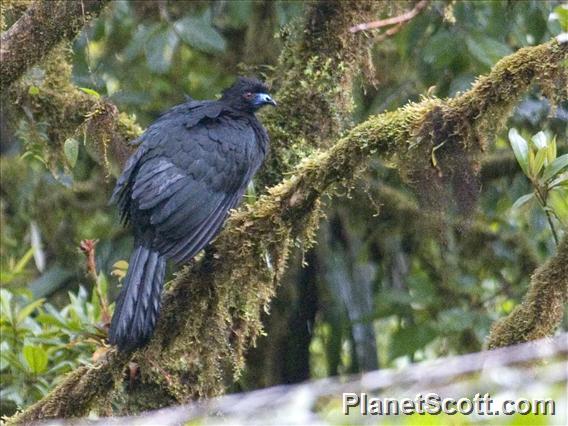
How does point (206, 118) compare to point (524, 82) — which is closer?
point (524, 82)

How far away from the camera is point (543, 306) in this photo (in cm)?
393

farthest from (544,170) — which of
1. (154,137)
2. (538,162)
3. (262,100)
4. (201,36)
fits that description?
(201,36)

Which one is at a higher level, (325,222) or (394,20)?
(394,20)

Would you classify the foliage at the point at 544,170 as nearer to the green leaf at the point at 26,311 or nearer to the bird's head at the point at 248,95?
the bird's head at the point at 248,95

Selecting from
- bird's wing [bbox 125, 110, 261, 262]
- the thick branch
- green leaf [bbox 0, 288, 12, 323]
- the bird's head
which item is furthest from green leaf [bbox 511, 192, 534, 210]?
green leaf [bbox 0, 288, 12, 323]

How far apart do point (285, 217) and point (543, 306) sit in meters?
1.08

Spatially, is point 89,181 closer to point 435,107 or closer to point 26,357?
point 26,357

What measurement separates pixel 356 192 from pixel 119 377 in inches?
102

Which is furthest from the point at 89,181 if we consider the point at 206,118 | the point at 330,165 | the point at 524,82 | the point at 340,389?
the point at 340,389

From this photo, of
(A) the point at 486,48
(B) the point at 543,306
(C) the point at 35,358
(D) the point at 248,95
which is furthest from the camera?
(A) the point at 486,48

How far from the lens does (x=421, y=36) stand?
259 inches

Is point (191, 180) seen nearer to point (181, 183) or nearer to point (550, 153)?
point (181, 183)

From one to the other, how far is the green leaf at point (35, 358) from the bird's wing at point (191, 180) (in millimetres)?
948

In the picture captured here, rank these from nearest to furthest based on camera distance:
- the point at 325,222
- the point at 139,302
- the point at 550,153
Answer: the point at 550,153 < the point at 139,302 < the point at 325,222
